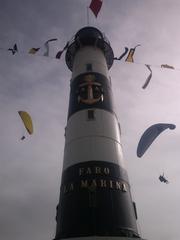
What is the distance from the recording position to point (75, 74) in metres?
25.7

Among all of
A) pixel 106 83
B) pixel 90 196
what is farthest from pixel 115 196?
pixel 106 83

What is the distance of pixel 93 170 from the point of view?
18125 millimetres

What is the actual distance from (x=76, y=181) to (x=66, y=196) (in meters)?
1.14

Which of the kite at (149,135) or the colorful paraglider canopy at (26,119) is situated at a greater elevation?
the colorful paraglider canopy at (26,119)

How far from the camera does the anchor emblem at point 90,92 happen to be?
22375mm

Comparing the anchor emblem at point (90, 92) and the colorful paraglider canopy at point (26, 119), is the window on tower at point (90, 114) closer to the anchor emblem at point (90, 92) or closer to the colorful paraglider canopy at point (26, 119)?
the anchor emblem at point (90, 92)

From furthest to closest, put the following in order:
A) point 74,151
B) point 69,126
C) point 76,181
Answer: point 69,126, point 74,151, point 76,181

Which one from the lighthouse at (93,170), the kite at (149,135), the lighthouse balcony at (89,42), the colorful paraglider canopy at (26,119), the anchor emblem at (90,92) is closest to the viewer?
the lighthouse at (93,170)

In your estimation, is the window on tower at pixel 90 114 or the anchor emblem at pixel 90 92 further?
the anchor emblem at pixel 90 92

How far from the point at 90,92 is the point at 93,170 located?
23.7 feet

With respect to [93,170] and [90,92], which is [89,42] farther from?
[93,170]

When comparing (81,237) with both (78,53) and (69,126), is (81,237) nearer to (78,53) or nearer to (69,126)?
(69,126)

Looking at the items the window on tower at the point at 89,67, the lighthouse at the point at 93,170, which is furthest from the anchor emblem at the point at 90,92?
the window on tower at the point at 89,67

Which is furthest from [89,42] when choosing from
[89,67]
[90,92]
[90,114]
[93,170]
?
[93,170]
